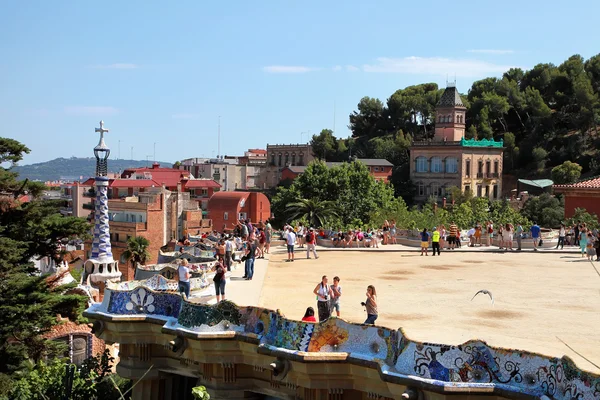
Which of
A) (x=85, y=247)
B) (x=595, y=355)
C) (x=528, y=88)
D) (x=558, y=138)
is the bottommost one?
(x=85, y=247)

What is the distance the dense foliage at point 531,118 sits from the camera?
94.7 m

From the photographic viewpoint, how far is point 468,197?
298ft

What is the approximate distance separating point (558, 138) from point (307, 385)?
91.8 meters

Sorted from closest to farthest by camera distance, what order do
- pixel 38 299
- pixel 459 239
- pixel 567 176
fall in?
pixel 38 299 < pixel 459 239 < pixel 567 176

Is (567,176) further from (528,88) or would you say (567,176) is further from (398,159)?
(398,159)

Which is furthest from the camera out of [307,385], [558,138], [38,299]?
[558,138]

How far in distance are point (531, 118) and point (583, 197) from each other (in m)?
61.2

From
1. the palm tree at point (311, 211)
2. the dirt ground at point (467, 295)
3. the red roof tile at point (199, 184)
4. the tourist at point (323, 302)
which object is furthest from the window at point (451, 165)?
the tourist at point (323, 302)

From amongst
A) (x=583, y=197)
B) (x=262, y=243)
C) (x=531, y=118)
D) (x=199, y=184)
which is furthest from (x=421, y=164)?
(x=262, y=243)

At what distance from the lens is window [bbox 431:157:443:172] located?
99438 millimetres

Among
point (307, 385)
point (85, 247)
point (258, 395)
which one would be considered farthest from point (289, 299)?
point (85, 247)

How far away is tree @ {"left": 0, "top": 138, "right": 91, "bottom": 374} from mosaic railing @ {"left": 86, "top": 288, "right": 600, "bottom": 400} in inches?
270

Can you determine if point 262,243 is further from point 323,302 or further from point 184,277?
point 323,302

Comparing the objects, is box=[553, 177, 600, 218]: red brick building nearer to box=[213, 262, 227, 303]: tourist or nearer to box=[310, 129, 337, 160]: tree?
box=[213, 262, 227, 303]: tourist
